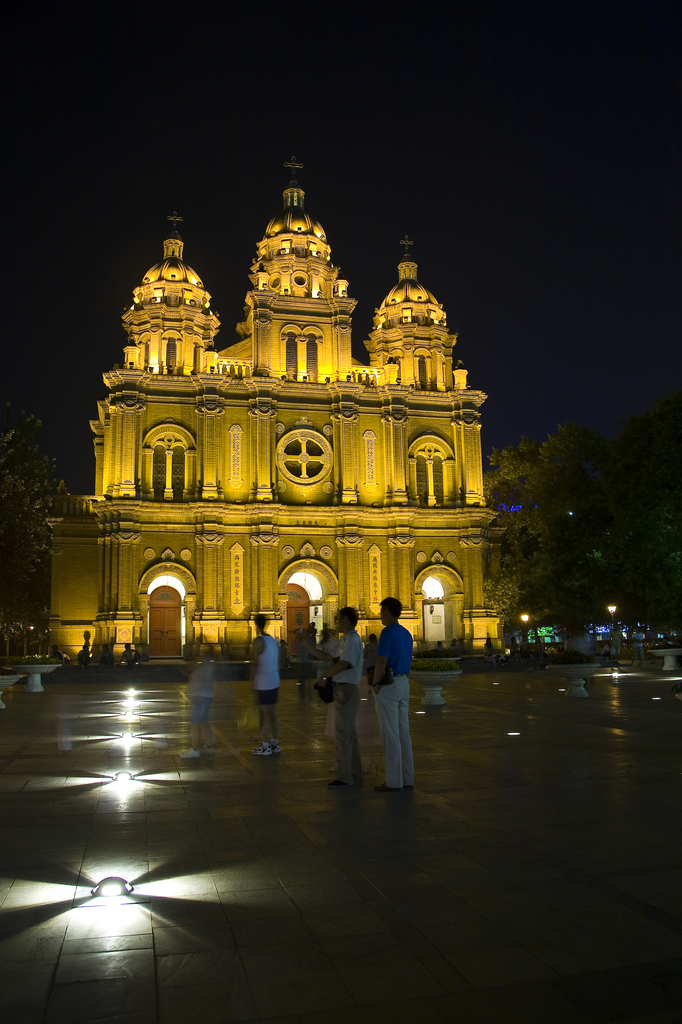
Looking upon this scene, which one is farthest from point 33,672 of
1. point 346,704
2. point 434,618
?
point 434,618

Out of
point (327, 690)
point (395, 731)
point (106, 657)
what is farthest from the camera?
point (106, 657)

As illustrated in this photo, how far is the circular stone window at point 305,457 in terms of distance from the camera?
154 ft

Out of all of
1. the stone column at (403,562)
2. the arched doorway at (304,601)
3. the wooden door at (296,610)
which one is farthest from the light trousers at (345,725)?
the stone column at (403,562)

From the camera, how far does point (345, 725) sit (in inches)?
387

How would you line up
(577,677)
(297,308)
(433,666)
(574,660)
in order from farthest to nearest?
(297,308) < (574,660) < (577,677) < (433,666)

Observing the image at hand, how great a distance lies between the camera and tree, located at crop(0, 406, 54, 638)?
34.6 m

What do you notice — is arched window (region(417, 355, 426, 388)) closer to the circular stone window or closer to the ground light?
the circular stone window

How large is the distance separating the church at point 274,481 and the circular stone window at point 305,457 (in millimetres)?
119

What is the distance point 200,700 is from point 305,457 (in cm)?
3584

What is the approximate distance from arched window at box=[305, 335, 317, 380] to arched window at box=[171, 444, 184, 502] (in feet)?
29.3

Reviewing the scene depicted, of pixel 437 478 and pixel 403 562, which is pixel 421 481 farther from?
pixel 403 562

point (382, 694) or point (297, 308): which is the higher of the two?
point (297, 308)

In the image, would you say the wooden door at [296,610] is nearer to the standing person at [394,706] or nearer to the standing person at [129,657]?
the standing person at [129,657]

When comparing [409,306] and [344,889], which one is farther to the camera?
[409,306]
